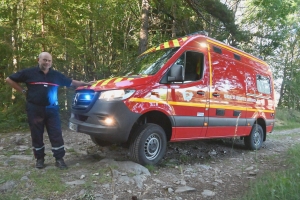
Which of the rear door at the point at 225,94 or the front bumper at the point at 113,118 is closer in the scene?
the front bumper at the point at 113,118

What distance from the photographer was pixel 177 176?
4258 millimetres

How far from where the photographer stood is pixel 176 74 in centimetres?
443

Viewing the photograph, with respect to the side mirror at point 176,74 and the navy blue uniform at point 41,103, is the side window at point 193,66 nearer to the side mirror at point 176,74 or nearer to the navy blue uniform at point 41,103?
the side mirror at point 176,74

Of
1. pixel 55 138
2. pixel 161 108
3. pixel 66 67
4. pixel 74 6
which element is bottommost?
pixel 55 138

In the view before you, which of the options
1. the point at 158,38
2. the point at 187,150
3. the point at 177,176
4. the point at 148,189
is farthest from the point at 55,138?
the point at 158,38

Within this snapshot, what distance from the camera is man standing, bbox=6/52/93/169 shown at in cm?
406

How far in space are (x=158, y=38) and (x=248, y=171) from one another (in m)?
10.7

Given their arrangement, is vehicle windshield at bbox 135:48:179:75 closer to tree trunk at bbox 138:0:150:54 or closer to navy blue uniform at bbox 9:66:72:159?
navy blue uniform at bbox 9:66:72:159

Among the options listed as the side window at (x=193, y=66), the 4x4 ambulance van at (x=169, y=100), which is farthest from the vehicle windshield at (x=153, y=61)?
the side window at (x=193, y=66)

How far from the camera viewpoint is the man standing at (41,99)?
4.06 metres

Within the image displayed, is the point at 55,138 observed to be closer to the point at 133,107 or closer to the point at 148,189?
the point at 133,107

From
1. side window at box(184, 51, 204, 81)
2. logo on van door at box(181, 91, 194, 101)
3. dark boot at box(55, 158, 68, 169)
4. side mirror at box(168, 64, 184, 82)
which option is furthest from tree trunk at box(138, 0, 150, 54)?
dark boot at box(55, 158, 68, 169)

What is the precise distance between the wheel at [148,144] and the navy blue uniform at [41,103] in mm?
1248

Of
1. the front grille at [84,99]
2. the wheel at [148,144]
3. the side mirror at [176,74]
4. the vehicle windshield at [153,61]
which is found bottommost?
the wheel at [148,144]
